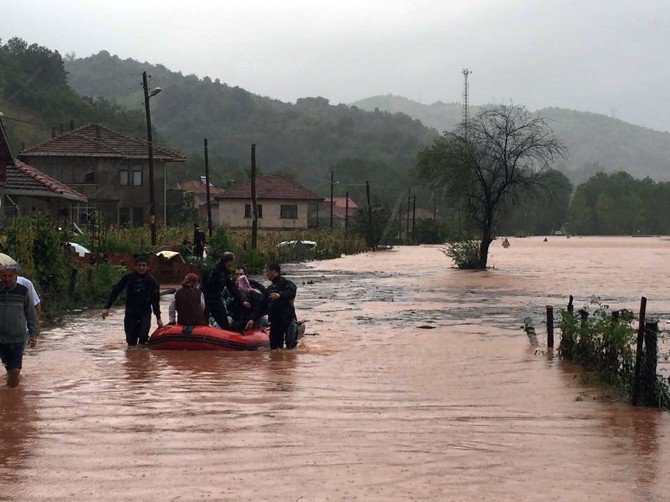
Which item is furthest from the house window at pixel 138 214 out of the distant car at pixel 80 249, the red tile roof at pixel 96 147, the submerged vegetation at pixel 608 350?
the submerged vegetation at pixel 608 350

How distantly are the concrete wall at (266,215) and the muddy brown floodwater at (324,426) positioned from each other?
66.6m

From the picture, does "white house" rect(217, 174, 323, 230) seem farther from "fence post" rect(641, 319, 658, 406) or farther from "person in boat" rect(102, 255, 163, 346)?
"fence post" rect(641, 319, 658, 406)

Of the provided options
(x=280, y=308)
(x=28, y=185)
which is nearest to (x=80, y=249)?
(x=28, y=185)

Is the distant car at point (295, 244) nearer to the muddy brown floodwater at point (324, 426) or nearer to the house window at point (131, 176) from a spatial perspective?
the house window at point (131, 176)

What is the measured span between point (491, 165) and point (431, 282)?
12.6 m

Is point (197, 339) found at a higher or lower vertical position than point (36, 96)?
lower

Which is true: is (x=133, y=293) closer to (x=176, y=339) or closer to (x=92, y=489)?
(x=176, y=339)

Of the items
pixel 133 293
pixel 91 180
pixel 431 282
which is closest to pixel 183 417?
pixel 133 293

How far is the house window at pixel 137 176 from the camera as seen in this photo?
6344 cm

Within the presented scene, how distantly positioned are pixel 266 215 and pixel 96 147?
1047 inches

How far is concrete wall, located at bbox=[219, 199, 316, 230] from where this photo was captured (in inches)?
3445

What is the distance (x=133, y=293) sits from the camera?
53.1ft

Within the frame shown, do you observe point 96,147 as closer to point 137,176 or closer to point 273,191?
point 137,176

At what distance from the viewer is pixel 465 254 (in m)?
53.2
